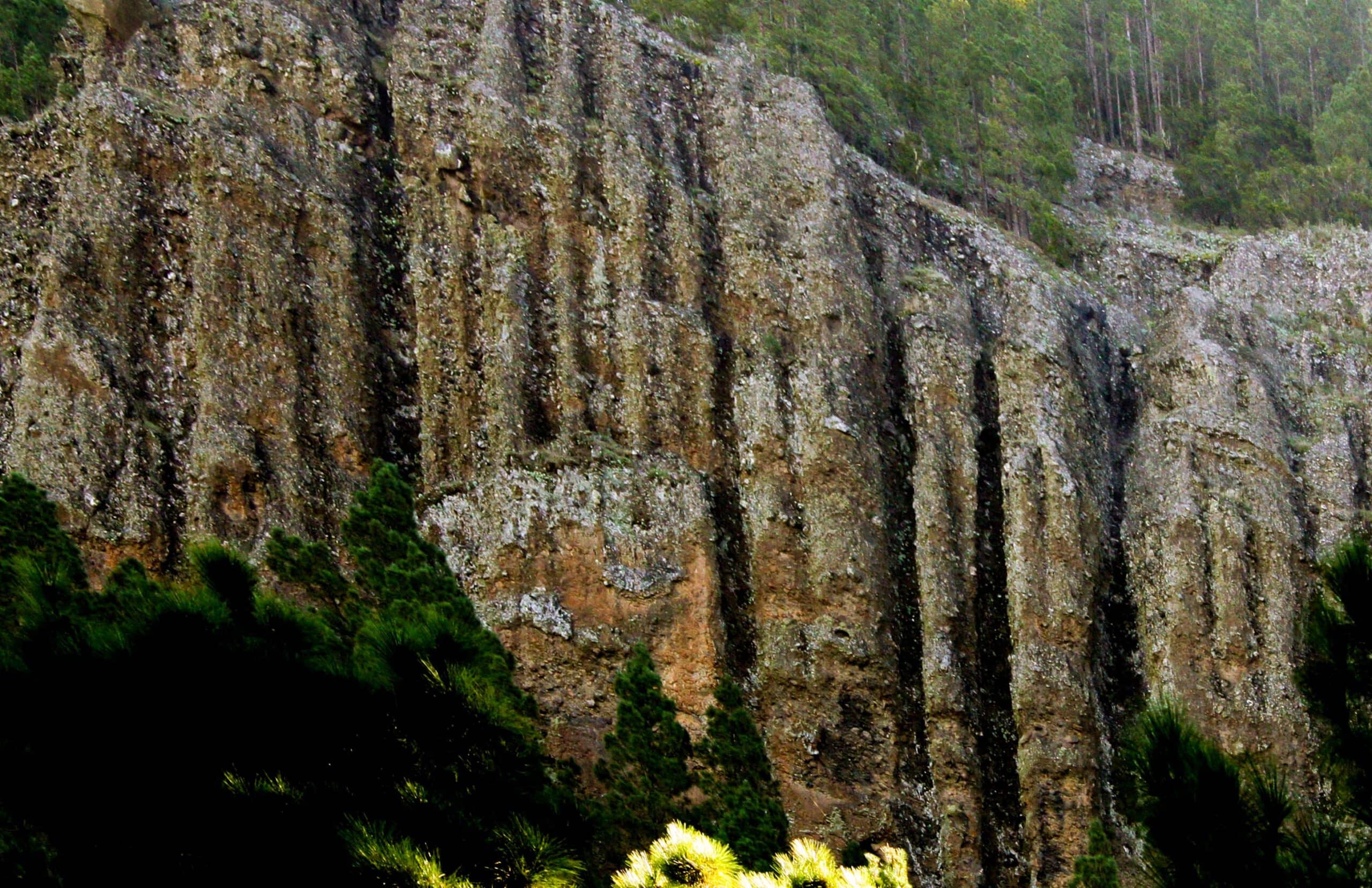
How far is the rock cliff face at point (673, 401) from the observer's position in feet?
94.1

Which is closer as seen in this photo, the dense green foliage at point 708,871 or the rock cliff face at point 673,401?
the dense green foliage at point 708,871

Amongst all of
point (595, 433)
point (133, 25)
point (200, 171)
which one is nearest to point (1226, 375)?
point (595, 433)

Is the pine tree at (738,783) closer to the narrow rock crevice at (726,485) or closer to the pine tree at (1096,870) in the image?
the narrow rock crevice at (726,485)

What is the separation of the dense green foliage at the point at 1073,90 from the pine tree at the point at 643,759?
2275 centimetres

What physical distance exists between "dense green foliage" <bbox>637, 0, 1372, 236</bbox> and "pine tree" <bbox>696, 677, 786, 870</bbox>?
2112 centimetres

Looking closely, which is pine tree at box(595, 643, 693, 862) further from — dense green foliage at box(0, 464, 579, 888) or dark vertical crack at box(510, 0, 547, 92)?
dark vertical crack at box(510, 0, 547, 92)

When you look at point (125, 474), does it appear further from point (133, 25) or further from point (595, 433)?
point (133, 25)

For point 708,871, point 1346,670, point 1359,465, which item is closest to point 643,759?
point 708,871

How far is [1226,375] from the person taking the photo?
34969 millimetres

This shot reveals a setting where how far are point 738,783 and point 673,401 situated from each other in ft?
33.3

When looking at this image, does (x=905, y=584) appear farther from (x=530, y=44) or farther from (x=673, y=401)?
(x=530, y=44)

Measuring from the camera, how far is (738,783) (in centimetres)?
2497

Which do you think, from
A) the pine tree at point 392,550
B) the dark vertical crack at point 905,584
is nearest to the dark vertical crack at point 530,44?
the dark vertical crack at point 905,584

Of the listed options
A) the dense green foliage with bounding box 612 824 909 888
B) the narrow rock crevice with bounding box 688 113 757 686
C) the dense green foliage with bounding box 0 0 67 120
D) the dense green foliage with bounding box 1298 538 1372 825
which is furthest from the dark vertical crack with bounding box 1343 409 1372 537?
the dense green foliage with bounding box 0 0 67 120
